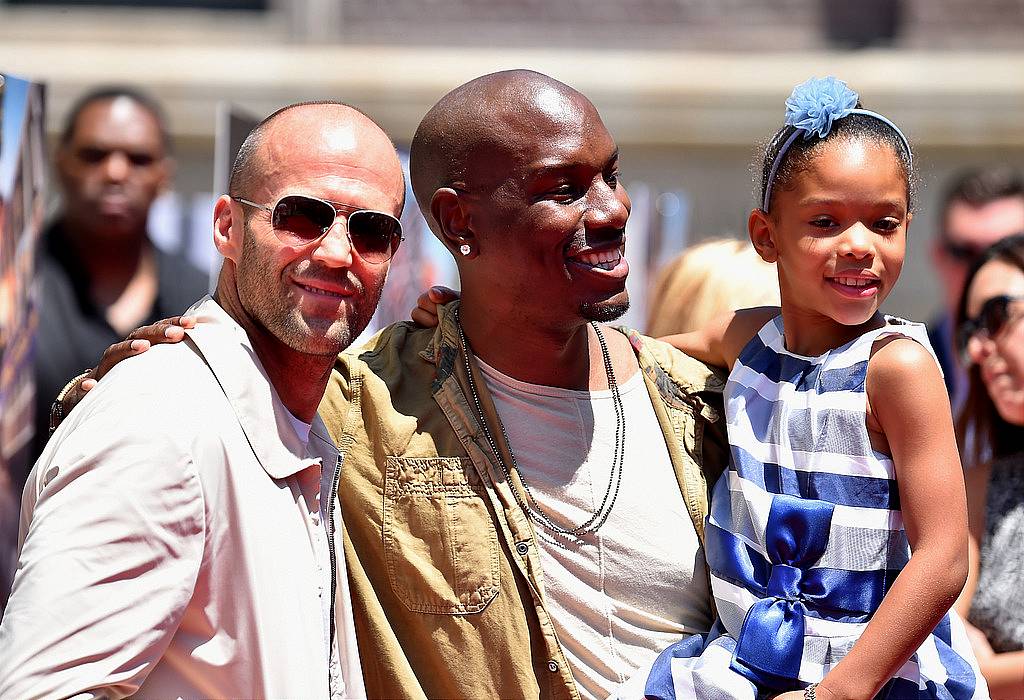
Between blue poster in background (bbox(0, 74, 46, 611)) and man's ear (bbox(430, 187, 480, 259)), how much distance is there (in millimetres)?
1281

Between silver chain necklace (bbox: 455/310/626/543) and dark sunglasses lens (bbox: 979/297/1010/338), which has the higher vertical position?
dark sunglasses lens (bbox: 979/297/1010/338)

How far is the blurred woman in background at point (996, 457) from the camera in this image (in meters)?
3.28

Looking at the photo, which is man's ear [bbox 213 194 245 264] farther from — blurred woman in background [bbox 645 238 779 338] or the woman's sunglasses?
→ the woman's sunglasses

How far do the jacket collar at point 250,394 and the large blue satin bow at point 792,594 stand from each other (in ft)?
3.04

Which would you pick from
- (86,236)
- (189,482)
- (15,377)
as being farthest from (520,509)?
(86,236)

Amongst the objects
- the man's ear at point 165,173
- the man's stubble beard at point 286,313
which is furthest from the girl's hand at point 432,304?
the man's ear at point 165,173

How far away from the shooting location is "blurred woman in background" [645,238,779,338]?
138 inches

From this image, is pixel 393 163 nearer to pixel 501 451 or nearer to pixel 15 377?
pixel 501 451

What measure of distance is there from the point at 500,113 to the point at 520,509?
86 centimetres

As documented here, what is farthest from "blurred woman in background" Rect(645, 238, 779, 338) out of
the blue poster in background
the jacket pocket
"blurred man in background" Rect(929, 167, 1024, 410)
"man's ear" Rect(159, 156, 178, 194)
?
"man's ear" Rect(159, 156, 178, 194)

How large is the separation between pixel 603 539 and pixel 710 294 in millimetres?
964

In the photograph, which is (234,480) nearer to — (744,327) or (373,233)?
(373,233)

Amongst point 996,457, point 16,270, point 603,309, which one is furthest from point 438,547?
point 996,457

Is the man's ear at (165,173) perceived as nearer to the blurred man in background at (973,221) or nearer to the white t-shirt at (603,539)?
the white t-shirt at (603,539)
